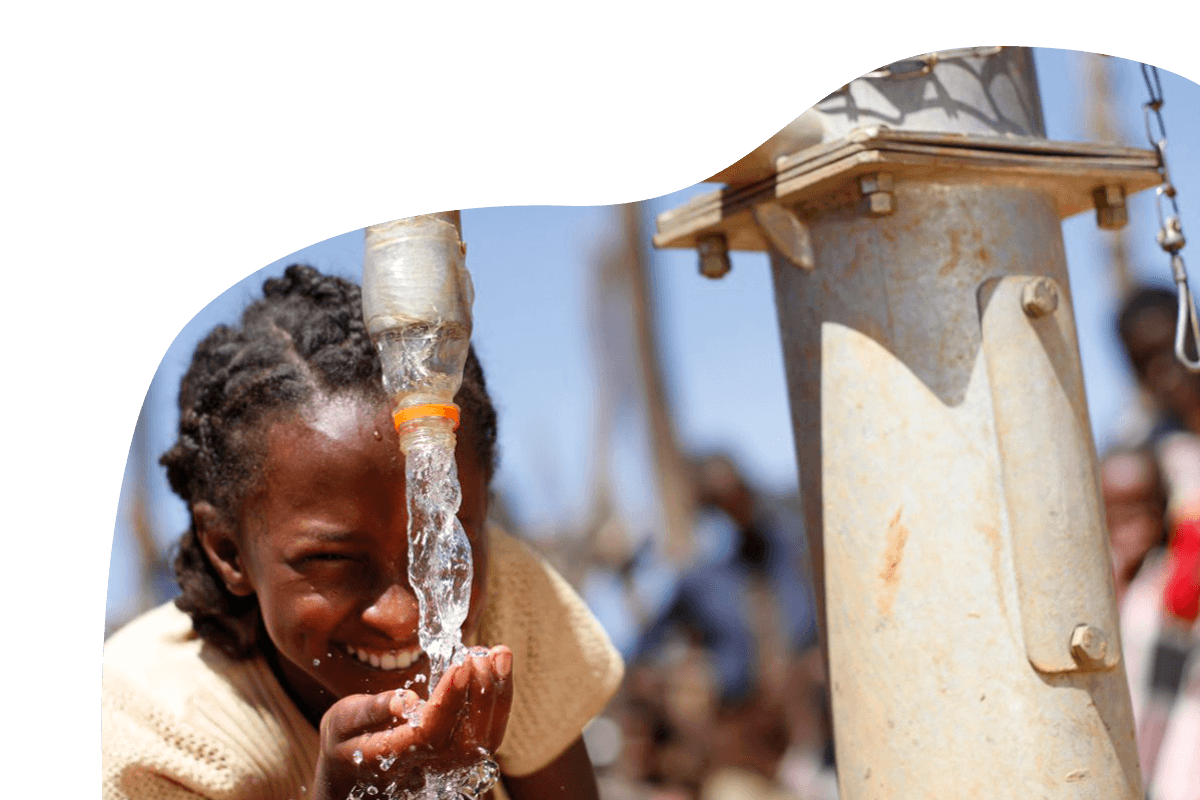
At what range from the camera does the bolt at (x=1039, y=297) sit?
1161 mm

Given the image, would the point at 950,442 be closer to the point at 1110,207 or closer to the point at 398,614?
the point at 1110,207

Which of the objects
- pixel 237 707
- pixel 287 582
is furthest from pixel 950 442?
pixel 237 707

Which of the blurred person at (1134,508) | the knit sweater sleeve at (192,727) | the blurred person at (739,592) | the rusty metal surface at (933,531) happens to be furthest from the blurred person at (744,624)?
the blurred person at (1134,508)

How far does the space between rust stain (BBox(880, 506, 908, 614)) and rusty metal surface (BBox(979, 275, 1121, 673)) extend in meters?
0.09

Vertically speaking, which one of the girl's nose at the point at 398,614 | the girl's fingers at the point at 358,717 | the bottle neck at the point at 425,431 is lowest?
the girl's fingers at the point at 358,717

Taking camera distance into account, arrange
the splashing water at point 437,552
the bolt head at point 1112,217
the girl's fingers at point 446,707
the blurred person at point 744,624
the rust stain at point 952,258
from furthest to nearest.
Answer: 1. the blurred person at point 744,624
2. the bolt head at point 1112,217
3. the rust stain at point 952,258
4. the splashing water at point 437,552
5. the girl's fingers at point 446,707

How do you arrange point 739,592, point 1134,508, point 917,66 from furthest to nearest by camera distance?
point 1134,508 → point 739,592 → point 917,66

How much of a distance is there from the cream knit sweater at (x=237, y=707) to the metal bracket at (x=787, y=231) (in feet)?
1.30

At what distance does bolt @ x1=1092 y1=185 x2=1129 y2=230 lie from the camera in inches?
49.6

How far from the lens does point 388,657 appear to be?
1119 millimetres

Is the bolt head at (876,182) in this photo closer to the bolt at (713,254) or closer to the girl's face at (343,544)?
the bolt at (713,254)

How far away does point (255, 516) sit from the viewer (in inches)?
46.8

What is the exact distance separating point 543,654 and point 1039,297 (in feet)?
1.98

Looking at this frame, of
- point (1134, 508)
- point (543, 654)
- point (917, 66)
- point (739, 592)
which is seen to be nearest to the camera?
point (917, 66)
